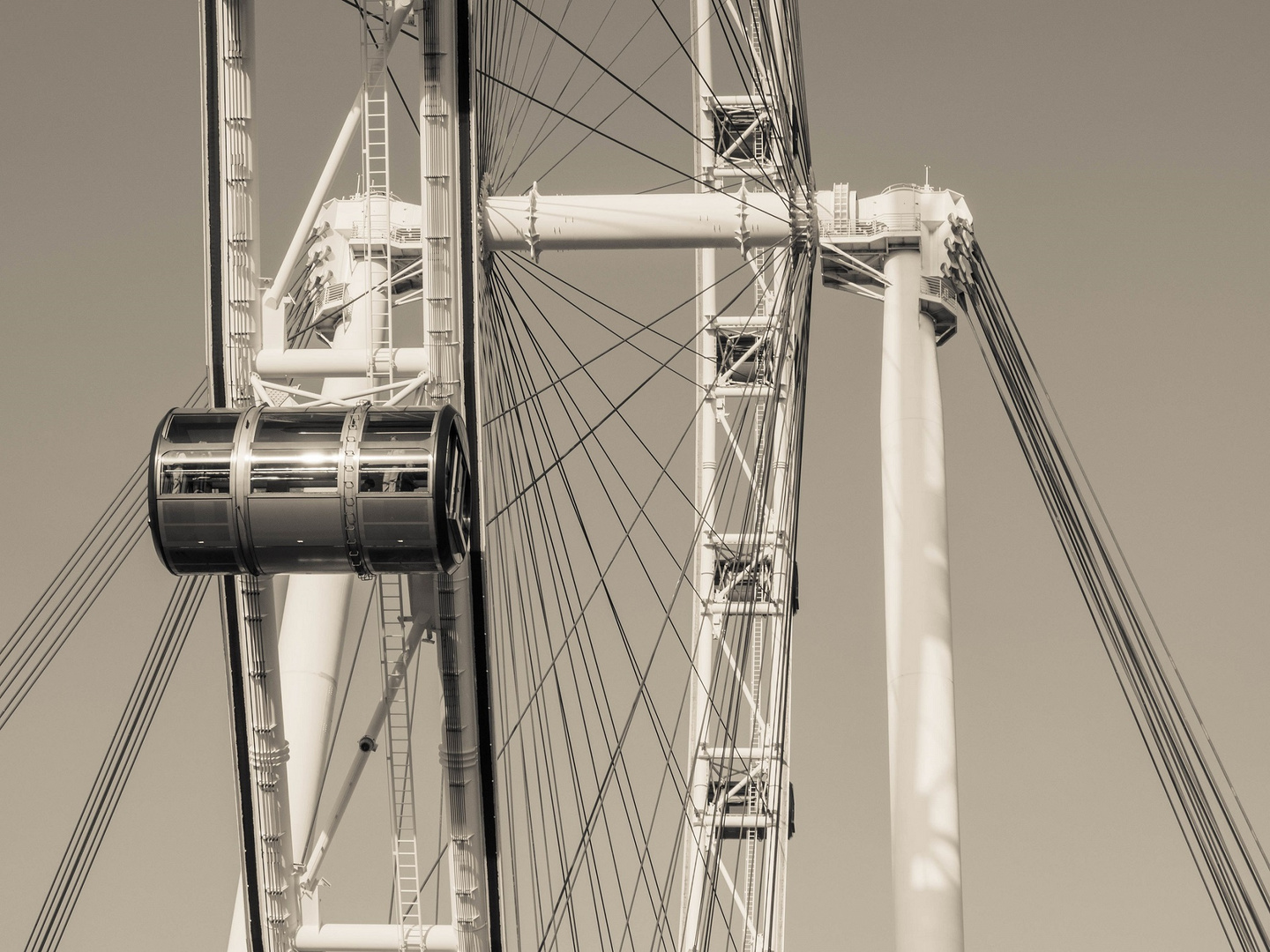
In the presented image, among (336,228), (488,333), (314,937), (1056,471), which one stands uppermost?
(336,228)

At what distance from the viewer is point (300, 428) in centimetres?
1842

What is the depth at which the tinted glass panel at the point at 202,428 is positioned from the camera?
18422mm

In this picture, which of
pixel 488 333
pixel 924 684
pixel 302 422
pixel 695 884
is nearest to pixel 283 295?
pixel 488 333

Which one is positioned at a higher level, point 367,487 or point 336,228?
point 336,228

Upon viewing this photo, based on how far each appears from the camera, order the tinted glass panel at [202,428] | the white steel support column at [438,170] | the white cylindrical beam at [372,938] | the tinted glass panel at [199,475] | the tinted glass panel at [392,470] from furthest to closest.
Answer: the white cylindrical beam at [372,938] < the white steel support column at [438,170] < the tinted glass panel at [202,428] < the tinted glass panel at [199,475] < the tinted glass panel at [392,470]

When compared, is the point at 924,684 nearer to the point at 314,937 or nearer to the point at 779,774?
the point at 779,774

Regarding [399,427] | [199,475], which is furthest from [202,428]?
[399,427]

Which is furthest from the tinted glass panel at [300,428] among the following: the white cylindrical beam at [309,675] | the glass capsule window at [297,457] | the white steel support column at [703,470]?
the white steel support column at [703,470]

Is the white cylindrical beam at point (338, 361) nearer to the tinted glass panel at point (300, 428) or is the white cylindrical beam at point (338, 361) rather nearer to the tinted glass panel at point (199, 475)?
the tinted glass panel at point (300, 428)

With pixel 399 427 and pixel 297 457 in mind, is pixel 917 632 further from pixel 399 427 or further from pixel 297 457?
pixel 297 457

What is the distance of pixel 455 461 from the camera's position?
61.1 ft

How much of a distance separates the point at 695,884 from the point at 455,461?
1314cm

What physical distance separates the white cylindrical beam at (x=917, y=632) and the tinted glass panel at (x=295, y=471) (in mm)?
5966

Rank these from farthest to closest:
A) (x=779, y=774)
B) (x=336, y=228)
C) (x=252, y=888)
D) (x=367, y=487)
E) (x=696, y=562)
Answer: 1. (x=696, y=562)
2. (x=336, y=228)
3. (x=252, y=888)
4. (x=779, y=774)
5. (x=367, y=487)
